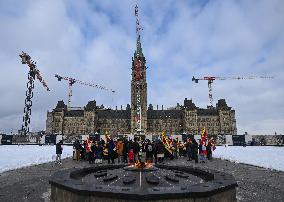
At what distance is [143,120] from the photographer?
140 meters

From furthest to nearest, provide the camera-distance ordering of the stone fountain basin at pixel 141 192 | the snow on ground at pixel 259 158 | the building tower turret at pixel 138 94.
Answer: the building tower turret at pixel 138 94 → the snow on ground at pixel 259 158 → the stone fountain basin at pixel 141 192

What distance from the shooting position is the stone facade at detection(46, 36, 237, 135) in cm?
14200

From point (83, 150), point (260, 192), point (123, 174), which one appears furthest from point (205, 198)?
point (83, 150)

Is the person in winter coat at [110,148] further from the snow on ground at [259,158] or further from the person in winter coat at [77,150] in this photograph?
the snow on ground at [259,158]

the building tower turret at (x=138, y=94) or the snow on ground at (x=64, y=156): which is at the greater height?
the building tower turret at (x=138, y=94)

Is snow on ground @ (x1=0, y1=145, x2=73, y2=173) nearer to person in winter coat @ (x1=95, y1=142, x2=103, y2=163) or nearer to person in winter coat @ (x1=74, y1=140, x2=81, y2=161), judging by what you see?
person in winter coat @ (x1=74, y1=140, x2=81, y2=161)

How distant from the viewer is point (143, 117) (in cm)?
13988

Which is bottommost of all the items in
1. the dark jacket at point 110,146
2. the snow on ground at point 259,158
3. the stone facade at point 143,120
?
the snow on ground at point 259,158

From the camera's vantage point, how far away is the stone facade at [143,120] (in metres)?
142

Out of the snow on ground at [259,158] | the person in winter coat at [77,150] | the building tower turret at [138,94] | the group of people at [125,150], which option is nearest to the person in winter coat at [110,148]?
the group of people at [125,150]

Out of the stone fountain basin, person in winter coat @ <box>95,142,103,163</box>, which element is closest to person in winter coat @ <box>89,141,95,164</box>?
person in winter coat @ <box>95,142,103,163</box>

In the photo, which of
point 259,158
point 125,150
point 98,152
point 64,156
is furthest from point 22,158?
point 259,158

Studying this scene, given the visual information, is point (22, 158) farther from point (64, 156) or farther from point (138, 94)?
point (138, 94)

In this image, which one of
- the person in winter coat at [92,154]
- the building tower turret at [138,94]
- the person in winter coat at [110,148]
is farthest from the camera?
the building tower turret at [138,94]
